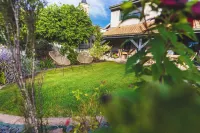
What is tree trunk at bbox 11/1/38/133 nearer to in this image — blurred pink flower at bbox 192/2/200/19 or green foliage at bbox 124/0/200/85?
green foliage at bbox 124/0/200/85

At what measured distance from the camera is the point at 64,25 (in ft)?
52.6

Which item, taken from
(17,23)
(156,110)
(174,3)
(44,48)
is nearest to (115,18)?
(44,48)

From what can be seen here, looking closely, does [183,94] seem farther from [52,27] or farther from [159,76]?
[52,27]

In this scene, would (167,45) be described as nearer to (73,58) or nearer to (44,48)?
(73,58)

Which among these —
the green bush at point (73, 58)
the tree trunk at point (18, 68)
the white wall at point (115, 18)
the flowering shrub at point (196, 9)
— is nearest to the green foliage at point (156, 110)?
the flowering shrub at point (196, 9)

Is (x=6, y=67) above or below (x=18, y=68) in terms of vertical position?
below

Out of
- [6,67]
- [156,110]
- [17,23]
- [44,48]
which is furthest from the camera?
[44,48]

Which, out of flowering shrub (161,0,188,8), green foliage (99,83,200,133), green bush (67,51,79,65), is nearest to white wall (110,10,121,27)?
green bush (67,51,79,65)

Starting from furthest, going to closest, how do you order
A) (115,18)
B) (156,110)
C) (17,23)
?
(115,18)
(17,23)
(156,110)

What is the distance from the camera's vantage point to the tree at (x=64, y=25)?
624 inches

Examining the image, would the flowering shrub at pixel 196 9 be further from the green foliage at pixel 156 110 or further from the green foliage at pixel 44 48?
the green foliage at pixel 44 48

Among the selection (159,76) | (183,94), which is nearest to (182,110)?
(183,94)

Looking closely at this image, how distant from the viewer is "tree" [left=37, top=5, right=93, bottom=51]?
15.9 m

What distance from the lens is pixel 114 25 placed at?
19.6 meters
